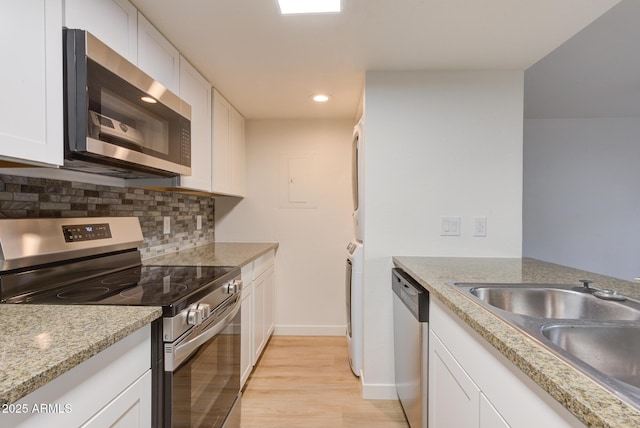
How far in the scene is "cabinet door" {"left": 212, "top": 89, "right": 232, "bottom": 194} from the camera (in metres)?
2.25

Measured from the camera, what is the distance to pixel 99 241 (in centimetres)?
142

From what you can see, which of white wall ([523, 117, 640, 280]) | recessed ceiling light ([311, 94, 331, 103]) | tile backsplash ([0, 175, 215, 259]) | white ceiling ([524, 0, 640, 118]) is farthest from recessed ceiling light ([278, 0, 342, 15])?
white wall ([523, 117, 640, 280])

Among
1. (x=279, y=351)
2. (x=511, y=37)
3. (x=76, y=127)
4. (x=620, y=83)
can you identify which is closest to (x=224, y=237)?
(x=279, y=351)

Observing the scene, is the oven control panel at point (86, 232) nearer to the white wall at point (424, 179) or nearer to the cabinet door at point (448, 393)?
the white wall at point (424, 179)

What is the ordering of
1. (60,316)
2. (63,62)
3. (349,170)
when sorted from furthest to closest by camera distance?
(349,170), (63,62), (60,316)

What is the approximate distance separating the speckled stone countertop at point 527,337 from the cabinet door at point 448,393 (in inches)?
8.7

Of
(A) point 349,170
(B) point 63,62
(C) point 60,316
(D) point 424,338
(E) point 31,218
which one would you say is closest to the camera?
(C) point 60,316

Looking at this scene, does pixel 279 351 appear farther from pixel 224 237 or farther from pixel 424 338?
pixel 424 338

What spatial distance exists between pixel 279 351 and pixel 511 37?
2.73 m

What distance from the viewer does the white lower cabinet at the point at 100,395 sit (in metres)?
0.58

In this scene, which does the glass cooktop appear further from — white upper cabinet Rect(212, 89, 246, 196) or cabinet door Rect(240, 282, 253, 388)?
white upper cabinet Rect(212, 89, 246, 196)

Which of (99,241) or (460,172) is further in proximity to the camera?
(460,172)

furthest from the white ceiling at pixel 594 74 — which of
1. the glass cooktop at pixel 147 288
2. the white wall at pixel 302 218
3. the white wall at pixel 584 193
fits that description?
the glass cooktop at pixel 147 288

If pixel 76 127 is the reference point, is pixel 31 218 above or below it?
below
